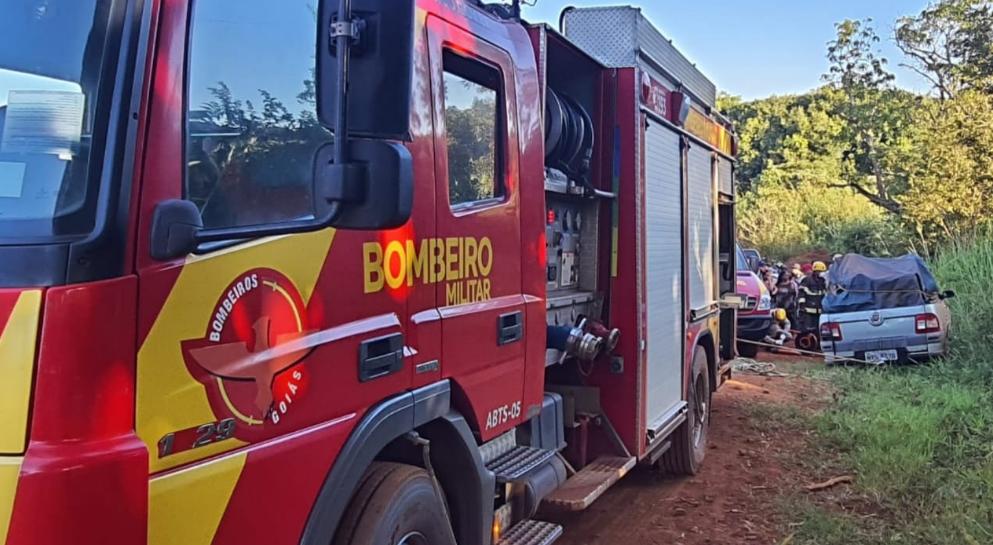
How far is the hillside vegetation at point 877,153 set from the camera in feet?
64.3

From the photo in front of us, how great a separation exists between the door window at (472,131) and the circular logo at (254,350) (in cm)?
112

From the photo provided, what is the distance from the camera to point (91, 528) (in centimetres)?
182

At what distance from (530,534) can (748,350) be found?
11900mm

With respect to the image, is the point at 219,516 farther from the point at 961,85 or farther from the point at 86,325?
the point at 961,85

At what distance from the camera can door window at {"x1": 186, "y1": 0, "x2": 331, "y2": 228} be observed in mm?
2211

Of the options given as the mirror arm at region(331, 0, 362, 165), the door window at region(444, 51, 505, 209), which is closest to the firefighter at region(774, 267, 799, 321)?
the door window at region(444, 51, 505, 209)

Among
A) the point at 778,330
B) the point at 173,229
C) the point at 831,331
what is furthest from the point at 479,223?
the point at 778,330

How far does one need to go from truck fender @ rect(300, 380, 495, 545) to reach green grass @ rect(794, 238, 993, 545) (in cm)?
321

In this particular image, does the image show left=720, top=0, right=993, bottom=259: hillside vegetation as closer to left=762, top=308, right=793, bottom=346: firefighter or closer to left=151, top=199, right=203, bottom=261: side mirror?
left=762, top=308, right=793, bottom=346: firefighter

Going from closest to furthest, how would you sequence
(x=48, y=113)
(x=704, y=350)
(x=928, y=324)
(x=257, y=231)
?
(x=48, y=113)
(x=257, y=231)
(x=704, y=350)
(x=928, y=324)

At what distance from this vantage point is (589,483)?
510 centimetres

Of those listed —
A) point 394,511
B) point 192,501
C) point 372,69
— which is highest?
point 372,69

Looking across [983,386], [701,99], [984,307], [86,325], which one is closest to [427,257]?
[86,325]

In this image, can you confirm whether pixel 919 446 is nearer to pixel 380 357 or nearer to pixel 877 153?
pixel 380 357
